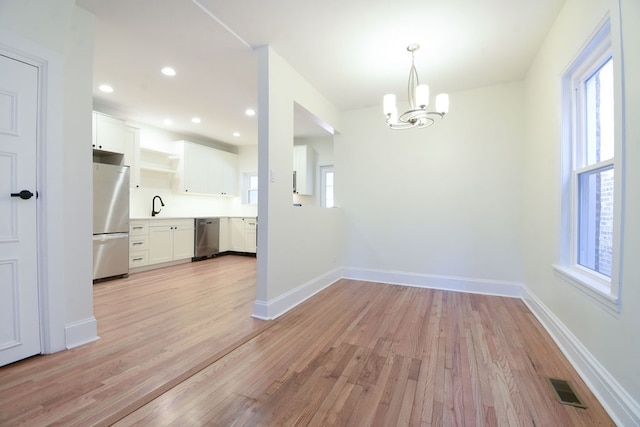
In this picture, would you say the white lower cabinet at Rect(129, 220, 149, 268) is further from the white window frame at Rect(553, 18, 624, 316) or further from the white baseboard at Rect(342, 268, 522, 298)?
the white window frame at Rect(553, 18, 624, 316)

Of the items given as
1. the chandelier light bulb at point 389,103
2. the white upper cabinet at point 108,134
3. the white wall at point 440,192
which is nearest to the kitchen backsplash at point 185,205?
the white upper cabinet at point 108,134

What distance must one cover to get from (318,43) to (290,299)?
102 inches

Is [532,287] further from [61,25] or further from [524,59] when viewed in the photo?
[61,25]

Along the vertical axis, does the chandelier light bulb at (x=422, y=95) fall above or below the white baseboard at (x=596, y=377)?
above

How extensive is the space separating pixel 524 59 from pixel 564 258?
2.10 meters

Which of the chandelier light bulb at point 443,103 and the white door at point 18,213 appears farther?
the chandelier light bulb at point 443,103

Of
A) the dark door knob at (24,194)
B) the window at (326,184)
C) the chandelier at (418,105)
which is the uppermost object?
the chandelier at (418,105)

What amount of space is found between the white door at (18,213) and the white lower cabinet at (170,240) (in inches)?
119

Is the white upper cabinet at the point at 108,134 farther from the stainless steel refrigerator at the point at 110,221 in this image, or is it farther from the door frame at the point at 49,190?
the door frame at the point at 49,190

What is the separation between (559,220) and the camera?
2.22 m

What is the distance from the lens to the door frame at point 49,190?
1.82 m

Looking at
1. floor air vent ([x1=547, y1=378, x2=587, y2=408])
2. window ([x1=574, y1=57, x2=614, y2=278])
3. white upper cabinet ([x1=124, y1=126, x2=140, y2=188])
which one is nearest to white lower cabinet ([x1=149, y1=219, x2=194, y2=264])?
white upper cabinet ([x1=124, y1=126, x2=140, y2=188])

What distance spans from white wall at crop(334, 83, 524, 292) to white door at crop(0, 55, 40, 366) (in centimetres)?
337

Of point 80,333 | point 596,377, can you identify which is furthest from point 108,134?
point 596,377
